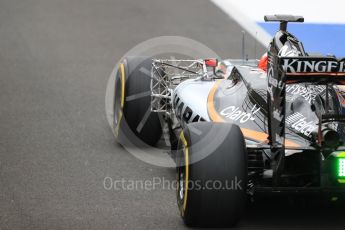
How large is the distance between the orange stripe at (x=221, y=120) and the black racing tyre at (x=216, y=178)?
0.56m

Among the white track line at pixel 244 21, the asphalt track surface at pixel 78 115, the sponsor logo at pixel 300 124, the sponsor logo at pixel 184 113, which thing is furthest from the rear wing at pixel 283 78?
the white track line at pixel 244 21

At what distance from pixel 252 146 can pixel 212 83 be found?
213 cm

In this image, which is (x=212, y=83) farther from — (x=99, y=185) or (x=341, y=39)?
(x=341, y=39)

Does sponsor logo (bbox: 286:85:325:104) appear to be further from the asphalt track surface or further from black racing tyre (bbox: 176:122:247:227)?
black racing tyre (bbox: 176:122:247:227)

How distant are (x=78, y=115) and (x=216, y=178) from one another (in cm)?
474

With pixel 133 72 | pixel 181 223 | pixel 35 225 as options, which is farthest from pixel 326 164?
pixel 133 72

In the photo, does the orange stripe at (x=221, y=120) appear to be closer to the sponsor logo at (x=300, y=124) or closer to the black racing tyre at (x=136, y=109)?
the sponsor logo at (x=300, y=124)

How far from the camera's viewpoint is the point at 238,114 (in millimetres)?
7691

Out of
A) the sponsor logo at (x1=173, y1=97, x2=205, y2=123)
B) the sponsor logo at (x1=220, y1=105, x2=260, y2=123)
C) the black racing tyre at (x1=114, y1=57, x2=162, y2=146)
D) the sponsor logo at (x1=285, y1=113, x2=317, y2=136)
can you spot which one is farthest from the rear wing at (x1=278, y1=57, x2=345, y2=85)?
the black racing tyre at (x1=114, y1=57, x2=162, y2=146)

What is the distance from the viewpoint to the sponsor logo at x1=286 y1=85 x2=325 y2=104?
24.5 feet

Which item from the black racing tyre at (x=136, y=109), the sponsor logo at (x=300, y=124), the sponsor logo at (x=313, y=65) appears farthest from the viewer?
the black racing tyre at (x=136, y=109)

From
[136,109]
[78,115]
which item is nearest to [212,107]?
[136,109]

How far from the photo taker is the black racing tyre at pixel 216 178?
6.44 metres

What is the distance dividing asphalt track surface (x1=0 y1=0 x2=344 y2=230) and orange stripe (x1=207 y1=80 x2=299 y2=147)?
65 centimetres
